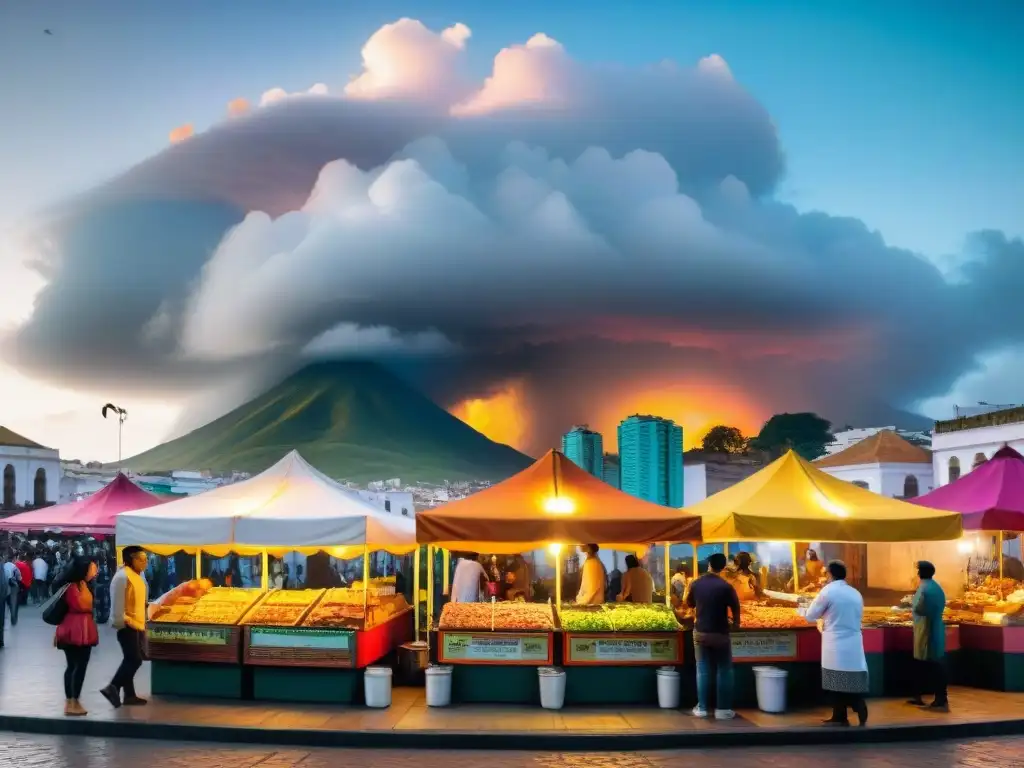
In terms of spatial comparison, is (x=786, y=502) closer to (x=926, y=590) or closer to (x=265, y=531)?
(x=926, y=590)

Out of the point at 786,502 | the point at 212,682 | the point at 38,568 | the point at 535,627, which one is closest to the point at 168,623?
the point at 212,682

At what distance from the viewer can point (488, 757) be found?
943 cm

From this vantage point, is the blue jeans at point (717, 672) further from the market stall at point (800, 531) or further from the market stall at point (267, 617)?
the market stall at point (267, 617)

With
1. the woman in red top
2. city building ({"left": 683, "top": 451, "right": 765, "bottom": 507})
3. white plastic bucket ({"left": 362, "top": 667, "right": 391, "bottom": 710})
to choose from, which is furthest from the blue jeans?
city building ({"left": 683, "top": 451, "right": 765, "bottom": 507})

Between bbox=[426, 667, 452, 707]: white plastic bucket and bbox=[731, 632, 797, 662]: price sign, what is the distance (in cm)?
322


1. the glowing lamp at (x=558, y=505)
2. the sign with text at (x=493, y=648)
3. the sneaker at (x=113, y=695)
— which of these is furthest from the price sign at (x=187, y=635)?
the glowing lamp at (x=558, y=505)

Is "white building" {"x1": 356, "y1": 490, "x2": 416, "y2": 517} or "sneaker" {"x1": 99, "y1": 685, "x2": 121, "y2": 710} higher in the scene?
"white building" {"x1": 356, "y1": 490, "x2": 416, "y2": 517}

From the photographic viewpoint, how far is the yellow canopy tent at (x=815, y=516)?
12.4 meters

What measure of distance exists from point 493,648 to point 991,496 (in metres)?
8.88

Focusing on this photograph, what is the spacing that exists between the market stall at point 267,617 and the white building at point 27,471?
6642cm

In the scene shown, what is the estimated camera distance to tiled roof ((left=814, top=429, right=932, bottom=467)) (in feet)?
175

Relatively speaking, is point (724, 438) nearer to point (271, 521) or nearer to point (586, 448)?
point (586, 448)

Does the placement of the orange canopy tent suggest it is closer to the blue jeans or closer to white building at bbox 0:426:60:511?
the blue jeans

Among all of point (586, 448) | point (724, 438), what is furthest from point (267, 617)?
point (724, 438)
